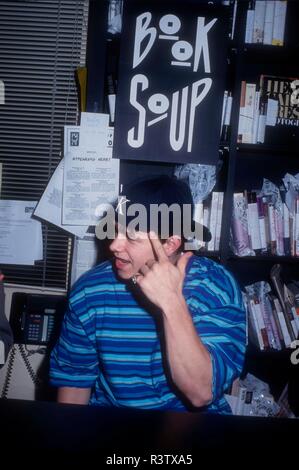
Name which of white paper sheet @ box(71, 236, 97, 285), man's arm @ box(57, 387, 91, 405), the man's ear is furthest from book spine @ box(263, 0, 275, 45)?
man's arm @ box(57, 387, 91, 405)

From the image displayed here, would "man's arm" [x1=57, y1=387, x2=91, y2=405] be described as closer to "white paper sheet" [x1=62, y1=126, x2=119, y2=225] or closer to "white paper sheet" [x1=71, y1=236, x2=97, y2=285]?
"white paper sheet" [x1=71, y1=236, x2=97, y2=285]

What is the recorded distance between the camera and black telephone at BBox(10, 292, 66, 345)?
6.07 ft

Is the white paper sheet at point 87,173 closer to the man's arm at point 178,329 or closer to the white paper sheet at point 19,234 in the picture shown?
the white paper sheet at point 19,234

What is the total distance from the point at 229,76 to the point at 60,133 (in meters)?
0.96

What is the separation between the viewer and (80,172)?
1.82 meters

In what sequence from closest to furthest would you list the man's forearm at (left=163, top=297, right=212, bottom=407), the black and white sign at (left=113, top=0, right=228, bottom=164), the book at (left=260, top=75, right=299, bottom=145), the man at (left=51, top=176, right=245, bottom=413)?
the man's forearm at (left=163, top=297, right=212, bottom=407) → the man at (left=51, top=176, right=245, bottom=413) → the black and white sign at (left=113, top=0, right=228, bottom=164) → the book at (left=260, top=75, right=299, bottom=145)

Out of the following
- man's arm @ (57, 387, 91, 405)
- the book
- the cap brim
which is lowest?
man's arm @ (57, 387, 91, 405)

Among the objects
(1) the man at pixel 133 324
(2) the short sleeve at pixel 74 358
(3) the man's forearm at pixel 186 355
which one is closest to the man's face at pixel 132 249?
(1) the man at pixel 133 324

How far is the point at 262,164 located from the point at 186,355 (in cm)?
153

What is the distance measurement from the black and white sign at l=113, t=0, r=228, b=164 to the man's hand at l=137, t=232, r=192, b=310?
906 mm

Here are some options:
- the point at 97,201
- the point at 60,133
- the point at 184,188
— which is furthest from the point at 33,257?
the point at 184,188

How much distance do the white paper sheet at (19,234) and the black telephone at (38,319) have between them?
0.26 meters

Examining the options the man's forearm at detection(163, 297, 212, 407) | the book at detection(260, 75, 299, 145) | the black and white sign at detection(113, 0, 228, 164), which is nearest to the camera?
the man's forearm at detection(163, 297, 212, 407)
